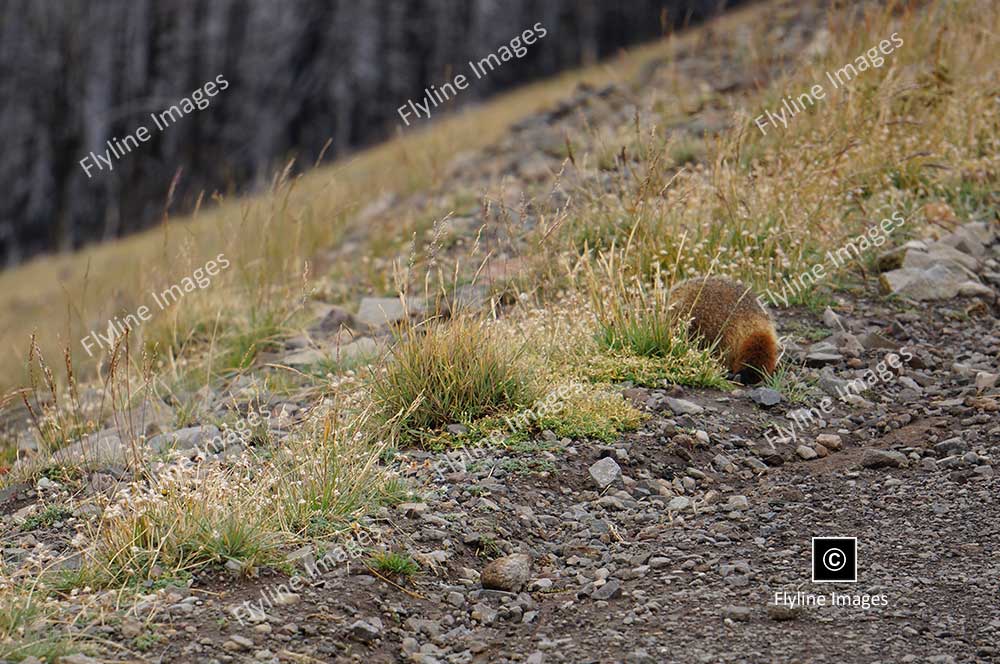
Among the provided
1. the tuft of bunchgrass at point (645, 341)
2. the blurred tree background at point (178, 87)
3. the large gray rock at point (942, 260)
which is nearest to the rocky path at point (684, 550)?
the tuft of bunchgrass at point (645, 341)

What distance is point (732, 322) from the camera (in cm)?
464

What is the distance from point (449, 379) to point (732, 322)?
130cm

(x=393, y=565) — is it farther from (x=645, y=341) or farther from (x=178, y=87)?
(x=178, y=87)

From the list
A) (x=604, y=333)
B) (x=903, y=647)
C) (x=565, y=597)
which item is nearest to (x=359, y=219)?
(x=604, y=333)

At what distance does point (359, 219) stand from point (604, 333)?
179 inches

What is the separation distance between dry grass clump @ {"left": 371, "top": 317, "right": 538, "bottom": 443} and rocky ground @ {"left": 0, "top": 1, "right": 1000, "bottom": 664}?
220mm

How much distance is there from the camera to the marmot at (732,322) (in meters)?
4.63

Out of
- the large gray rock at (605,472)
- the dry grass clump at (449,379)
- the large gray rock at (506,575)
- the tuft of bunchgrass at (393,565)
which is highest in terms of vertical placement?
the dry grass clump at (449,379)

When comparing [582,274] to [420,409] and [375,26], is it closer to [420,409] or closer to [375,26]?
[420,409]

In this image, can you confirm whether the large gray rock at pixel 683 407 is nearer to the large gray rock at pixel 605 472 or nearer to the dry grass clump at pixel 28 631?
the large gray rock at pixel 605 472

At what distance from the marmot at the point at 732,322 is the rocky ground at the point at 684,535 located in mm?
156

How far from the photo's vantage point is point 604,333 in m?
4.86

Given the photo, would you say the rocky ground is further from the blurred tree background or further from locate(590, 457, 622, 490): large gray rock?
the blurred tree background

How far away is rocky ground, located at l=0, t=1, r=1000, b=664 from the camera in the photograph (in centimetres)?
302
